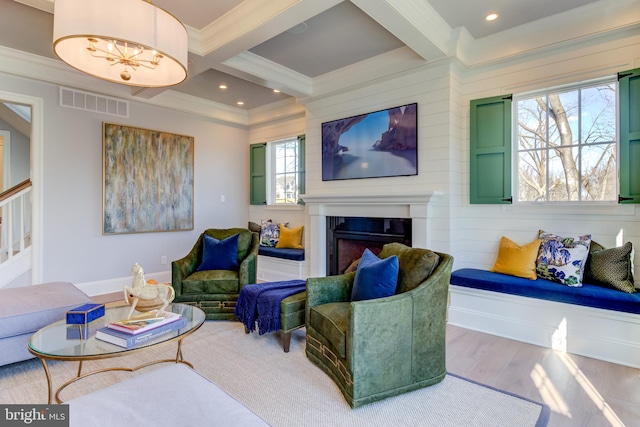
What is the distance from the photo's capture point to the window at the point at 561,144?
2.83 m

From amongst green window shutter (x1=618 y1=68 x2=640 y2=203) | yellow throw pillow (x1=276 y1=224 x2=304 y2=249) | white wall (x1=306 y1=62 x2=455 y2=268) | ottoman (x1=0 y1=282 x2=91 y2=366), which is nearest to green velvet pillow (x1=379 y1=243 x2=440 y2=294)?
white wall (x1=306 y1=62 x2=455 y2=268)

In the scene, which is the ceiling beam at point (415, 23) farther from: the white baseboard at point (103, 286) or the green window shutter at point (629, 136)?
the white baseboard at point (103, 286)

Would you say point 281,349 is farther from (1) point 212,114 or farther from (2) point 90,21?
(1) point 212,114

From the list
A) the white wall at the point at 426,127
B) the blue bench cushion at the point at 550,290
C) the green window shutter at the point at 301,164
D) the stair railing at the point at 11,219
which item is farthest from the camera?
the green window shutter at the point at 301,164

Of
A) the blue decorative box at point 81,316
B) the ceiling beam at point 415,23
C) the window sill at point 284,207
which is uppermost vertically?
the ceiling beam at point 415,23

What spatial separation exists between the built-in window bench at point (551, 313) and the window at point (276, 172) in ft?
9.92

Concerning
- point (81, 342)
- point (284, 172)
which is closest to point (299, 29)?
point (284, 172)

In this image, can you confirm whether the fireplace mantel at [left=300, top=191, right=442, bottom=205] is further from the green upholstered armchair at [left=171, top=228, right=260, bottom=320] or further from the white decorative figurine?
the white decorative figurine

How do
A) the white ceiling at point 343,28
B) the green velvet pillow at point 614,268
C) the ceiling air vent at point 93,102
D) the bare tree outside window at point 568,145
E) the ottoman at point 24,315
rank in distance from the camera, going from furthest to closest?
the ceiling air vent at point 93,102 < the bare tree outside window at point 568,145 < the white ceiling at point 343,28 < the green velvet pillow at point 614,268 < the ottoman at point 24,315

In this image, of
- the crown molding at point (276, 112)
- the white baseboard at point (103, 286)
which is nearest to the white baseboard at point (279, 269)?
the white baseboard at point (103, 286)

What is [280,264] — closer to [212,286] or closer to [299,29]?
[212,286]

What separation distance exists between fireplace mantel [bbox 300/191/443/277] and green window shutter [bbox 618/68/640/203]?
58.9 inches

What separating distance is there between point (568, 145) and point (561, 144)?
60 mm

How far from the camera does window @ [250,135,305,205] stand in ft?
18.2
